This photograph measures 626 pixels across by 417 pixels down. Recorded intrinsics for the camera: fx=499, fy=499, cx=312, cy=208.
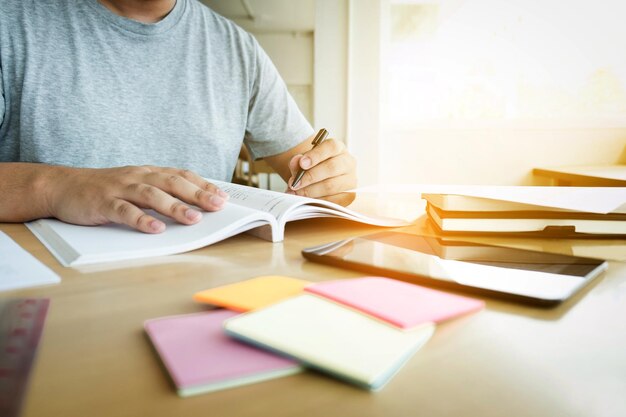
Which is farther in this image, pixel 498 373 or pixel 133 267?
pixel 133 267

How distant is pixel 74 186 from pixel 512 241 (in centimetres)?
59

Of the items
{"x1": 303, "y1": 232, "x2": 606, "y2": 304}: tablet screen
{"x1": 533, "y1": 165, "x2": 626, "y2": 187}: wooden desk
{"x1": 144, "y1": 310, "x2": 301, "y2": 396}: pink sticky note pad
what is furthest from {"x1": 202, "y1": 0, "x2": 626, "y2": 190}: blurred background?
{"x1": 144, "y1": 310, "x2": 301, "y2": 396}: pink sticky note pad

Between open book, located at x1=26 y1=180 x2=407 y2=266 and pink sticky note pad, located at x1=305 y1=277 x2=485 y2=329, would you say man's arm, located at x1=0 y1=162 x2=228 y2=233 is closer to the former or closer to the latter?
open book, located at x1=26 y1=180 x2=407 y2=266

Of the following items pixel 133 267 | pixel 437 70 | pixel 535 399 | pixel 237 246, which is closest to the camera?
pixel 535 399

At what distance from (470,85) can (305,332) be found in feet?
8.39

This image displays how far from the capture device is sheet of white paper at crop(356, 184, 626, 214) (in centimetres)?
60

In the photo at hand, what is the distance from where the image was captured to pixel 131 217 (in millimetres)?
610

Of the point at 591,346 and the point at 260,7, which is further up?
the point at 260,7

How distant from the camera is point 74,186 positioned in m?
0.68

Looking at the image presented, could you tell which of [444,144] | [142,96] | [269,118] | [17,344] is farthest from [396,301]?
[444,144]

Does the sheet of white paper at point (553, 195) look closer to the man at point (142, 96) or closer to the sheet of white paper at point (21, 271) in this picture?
the man at point (142, 96)

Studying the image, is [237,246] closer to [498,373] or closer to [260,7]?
[498,373]

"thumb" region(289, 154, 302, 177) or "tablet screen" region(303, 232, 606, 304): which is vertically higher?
"thumb" region(289, 154, 302, 177)

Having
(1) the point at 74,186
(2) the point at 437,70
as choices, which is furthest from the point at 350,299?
(2) the point at 437,70
